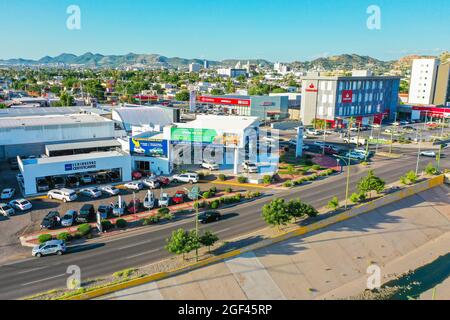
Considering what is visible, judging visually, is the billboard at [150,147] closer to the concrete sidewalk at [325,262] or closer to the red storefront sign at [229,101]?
the concrete sidewalk at [325,262]

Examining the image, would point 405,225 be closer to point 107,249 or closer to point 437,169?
point 437,169

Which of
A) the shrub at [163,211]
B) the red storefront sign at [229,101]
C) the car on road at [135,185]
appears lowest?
the shrub at [163,211]

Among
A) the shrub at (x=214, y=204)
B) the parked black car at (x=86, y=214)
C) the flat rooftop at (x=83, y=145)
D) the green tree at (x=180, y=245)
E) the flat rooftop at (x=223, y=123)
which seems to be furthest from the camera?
the flat rooftop at (x=223, y=123)

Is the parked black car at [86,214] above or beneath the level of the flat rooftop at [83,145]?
beneath

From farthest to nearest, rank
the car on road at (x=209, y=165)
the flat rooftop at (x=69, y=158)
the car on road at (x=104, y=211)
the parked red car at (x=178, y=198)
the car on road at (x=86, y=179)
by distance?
1. the car on road at (x=209, y=165)
2. the car on road at (x=86, y=179)
3. the flat rooftop at (x=69, y=158)
4. the parked red car at (x=178, y=198)
5. the car on road at (x=104, y=211)

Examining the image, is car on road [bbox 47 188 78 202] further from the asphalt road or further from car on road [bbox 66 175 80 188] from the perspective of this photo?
the asphalt road

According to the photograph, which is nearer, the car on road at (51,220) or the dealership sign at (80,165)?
the car on road at (51,220)

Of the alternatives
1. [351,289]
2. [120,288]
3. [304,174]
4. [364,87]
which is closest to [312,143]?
[304,174]

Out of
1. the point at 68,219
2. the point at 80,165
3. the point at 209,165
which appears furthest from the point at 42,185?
the point at 209,165

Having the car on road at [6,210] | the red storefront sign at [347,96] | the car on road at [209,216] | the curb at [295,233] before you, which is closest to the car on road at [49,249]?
the curb at [295,233]
